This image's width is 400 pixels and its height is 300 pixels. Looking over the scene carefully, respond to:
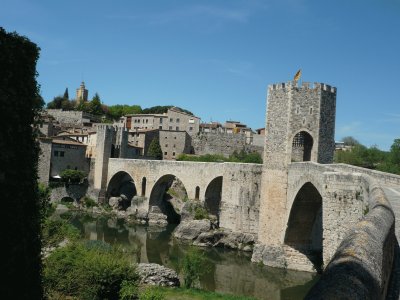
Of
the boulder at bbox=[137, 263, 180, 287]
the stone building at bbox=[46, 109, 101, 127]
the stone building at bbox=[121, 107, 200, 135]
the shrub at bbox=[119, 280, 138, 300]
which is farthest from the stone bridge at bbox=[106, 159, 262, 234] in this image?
the stone building at bbox=[46, 109, 101, 127]

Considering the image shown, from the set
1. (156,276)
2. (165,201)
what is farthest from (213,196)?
(156,276)

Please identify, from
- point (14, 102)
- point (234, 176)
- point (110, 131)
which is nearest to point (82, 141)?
point (110, 131)

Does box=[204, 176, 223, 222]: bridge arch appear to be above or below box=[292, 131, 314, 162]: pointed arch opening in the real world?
below

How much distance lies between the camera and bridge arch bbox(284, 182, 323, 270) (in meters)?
25.7

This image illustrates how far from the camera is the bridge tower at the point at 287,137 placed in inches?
1026

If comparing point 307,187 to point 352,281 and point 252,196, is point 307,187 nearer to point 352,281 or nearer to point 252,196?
point 252,196

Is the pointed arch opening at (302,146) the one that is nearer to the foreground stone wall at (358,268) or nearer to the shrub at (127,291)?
the shrub at (127,291)

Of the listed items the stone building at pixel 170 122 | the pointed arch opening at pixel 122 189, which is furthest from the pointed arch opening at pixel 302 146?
the stone building at pixel 170 122

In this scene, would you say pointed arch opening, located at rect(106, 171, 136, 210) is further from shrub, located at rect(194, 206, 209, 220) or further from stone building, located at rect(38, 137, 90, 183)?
shrub, located at rect(194, 206, 209, 220)

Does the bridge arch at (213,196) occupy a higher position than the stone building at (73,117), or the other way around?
the stone building at (73,117)

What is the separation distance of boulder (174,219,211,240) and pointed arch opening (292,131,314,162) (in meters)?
9.24

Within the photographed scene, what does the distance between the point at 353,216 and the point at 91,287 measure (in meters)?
9.09

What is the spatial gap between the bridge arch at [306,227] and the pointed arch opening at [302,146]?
281 cm

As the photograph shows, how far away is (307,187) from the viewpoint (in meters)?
24.6
